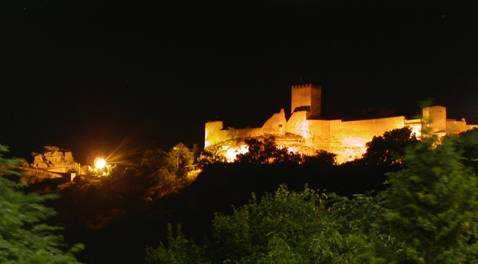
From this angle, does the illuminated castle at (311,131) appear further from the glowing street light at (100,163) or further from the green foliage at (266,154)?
the glowing street light at (100,163)

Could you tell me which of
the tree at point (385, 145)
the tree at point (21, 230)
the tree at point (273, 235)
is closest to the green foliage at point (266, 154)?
the tree at point (385, 145)

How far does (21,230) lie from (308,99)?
51.8 meters

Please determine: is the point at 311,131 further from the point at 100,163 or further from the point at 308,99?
the point at 100,163

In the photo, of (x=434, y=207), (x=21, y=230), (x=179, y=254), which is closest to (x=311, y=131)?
(x=179, y=254)

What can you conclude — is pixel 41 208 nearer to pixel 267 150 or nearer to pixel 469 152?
pixel 469 152

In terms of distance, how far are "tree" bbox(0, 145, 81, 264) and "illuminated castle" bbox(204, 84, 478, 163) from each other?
134 ft

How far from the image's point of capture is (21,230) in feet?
22.7

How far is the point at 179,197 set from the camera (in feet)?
157

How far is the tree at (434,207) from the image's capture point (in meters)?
7.67

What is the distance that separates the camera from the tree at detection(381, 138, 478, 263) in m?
7.67

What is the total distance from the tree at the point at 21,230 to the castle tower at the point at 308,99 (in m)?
50.2

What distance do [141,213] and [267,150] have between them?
984 centimetres

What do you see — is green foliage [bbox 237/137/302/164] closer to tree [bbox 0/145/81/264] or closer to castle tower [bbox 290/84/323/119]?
castle tower [bbox 290/84/323/119]

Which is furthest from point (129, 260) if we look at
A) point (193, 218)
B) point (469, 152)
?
point (469, 152)
